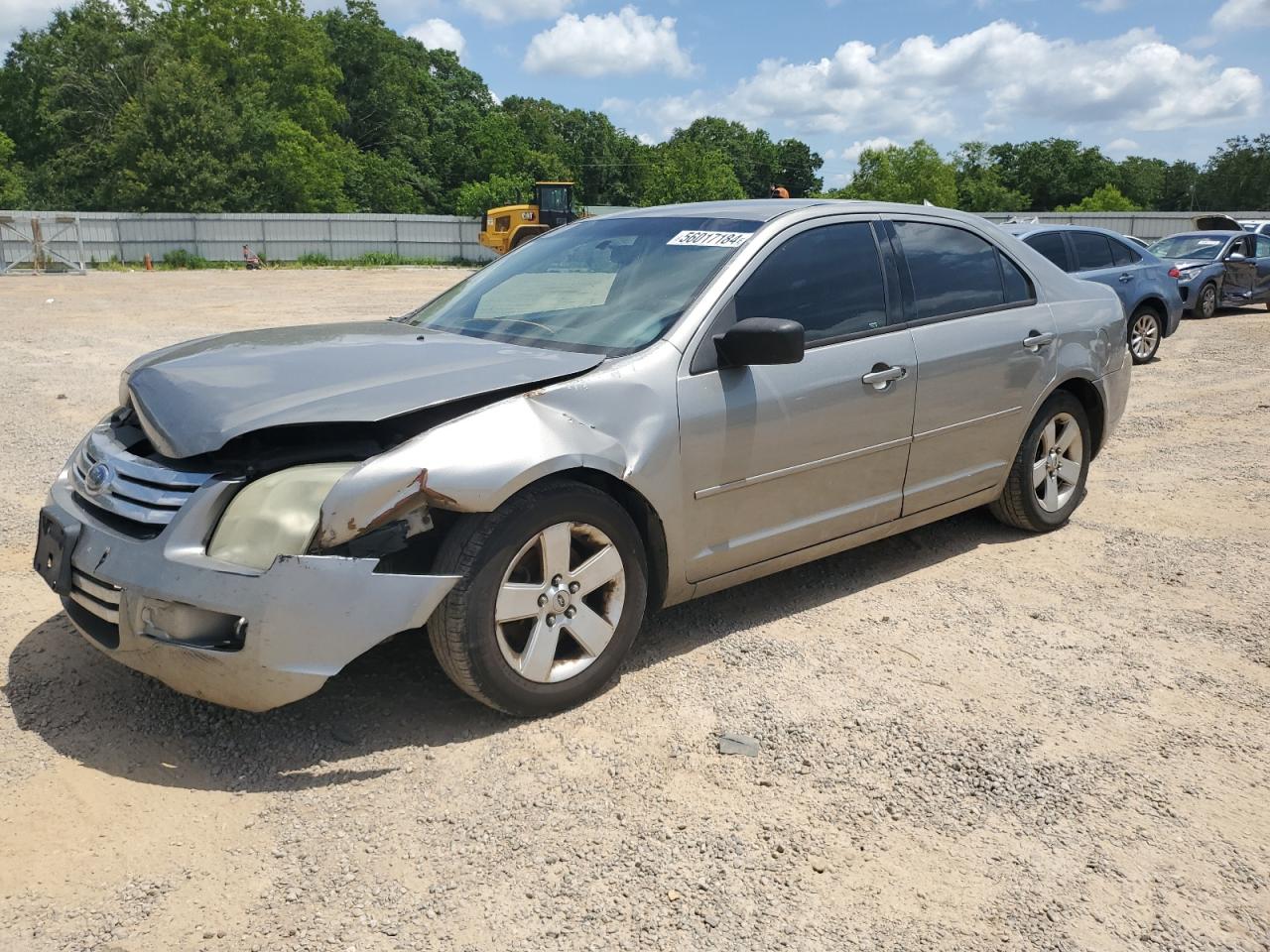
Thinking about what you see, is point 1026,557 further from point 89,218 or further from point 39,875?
point 89,218

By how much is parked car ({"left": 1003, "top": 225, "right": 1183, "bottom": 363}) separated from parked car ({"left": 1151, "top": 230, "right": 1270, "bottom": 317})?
5078 mm

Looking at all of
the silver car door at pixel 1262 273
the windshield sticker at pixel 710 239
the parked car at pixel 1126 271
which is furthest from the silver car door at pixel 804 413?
the silver car door at pixel 1262 273

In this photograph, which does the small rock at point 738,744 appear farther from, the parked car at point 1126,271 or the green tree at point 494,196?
the green tree at point 494,196

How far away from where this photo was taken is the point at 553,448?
10.5 ft

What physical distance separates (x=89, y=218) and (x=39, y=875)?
4141 cm

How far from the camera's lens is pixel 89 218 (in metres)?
37.8

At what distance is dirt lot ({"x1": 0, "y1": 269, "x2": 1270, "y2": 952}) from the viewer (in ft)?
8.02

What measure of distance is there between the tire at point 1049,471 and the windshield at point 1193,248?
1360 cm

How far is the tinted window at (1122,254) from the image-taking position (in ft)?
39.4

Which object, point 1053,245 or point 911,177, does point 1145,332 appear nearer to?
point 1053,245

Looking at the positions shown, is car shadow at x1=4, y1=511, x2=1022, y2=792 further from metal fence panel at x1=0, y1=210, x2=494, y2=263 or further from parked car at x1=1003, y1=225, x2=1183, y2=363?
metal fence panel at x1=0, y1=210, x2=494, y2=263

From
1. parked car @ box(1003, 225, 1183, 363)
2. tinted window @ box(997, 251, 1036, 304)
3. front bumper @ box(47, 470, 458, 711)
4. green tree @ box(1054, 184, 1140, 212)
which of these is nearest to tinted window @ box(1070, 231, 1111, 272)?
parked car @ box(1003, 225, 1183, 363)

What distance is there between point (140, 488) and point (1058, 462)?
4390 millimetres

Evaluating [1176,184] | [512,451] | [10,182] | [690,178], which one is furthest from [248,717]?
[1176,184]
